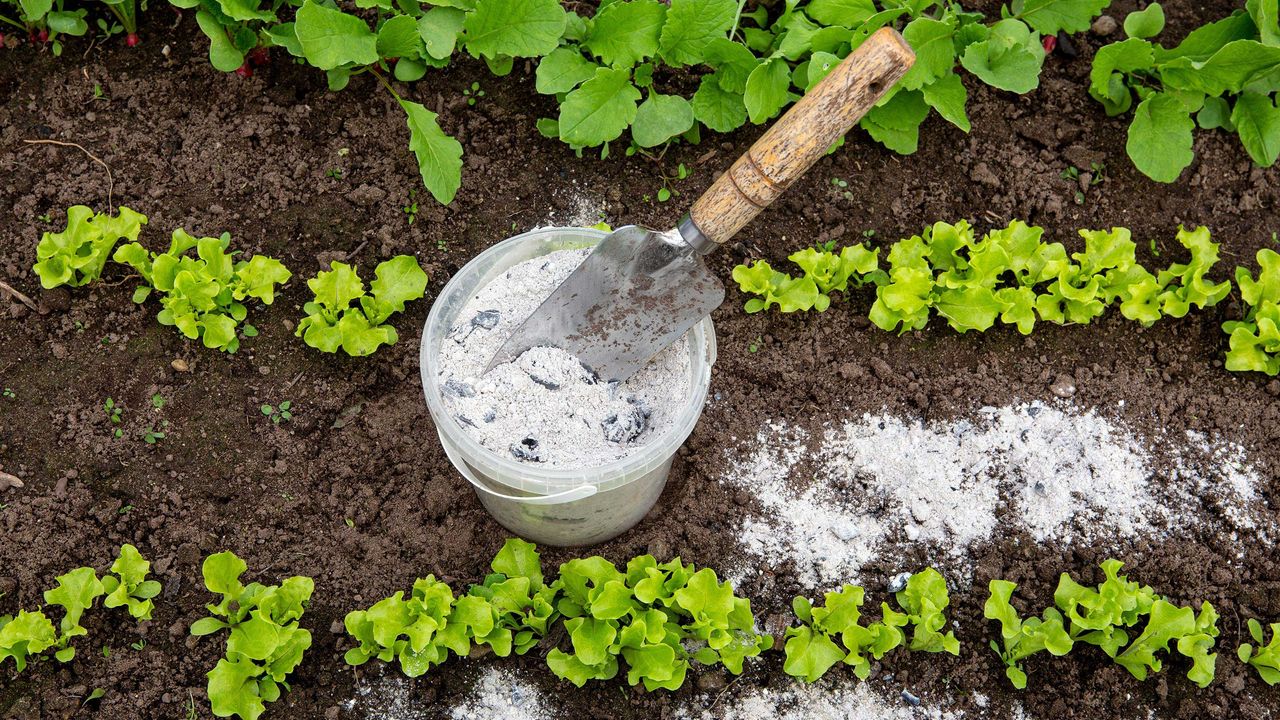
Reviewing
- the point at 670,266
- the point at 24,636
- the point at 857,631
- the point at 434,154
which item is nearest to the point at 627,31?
the point at 434,154

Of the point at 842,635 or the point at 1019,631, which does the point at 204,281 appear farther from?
the point at 1019,631

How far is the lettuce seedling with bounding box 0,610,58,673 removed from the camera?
2.57 meters

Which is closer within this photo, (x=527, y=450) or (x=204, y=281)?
(x=527, y=450)

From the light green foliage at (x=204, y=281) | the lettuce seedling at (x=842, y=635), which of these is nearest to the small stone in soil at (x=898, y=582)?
the lettuce seedling at (x=842, y=635)

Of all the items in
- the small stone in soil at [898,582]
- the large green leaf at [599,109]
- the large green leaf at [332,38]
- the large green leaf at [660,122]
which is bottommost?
the small stone in soil at [898,582]

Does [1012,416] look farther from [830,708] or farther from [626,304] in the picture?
[626,304]

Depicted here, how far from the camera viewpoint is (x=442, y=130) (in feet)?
10.7

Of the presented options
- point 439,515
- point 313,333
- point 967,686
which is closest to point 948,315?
point 967,686

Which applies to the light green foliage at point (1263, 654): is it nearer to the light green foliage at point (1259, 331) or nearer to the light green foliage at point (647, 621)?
the light green foliage at point (1259, 331)

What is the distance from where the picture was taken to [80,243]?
9.51ft

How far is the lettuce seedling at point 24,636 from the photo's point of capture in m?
2.57

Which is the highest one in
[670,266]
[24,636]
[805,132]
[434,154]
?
[805,132]

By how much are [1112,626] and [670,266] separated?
4.80ft

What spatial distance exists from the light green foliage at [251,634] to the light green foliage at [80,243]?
0.89 metres
